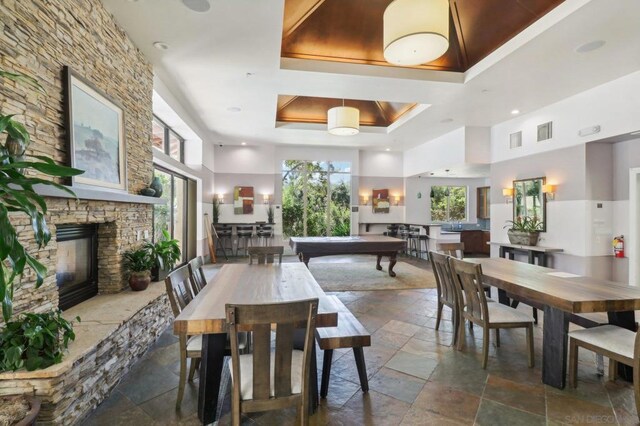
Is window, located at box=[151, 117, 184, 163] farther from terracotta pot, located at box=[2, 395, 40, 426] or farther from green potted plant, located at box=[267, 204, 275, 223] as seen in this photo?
terracotta pot, located at box=[2, 395, 40, 426]

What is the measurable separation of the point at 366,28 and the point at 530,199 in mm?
5109

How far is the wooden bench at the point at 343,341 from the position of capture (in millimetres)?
2379

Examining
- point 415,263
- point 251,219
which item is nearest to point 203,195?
point 251,219

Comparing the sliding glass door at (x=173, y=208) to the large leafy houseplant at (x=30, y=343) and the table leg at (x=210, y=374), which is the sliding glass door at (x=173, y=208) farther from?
the table leg at (x=210, y=374)

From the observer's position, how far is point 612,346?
93.3 inches

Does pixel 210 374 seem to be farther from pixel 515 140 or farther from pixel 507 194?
pixel 515 140

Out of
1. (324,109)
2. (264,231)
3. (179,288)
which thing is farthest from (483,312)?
(264,231)

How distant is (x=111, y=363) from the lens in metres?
2.57

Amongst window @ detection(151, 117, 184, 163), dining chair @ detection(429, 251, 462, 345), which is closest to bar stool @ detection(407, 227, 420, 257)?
dining chair @ detection(429, 251, 462, 345)

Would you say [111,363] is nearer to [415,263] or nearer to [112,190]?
[112,190]

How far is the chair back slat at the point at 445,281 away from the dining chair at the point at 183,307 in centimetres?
248

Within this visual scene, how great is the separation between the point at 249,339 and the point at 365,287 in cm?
345

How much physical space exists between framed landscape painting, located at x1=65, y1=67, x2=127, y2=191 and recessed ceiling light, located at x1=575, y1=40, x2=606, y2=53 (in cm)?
567

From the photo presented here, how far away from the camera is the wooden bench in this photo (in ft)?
7.80
